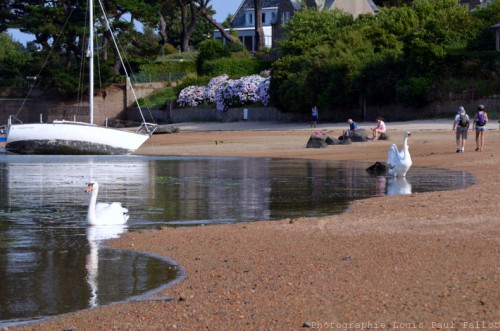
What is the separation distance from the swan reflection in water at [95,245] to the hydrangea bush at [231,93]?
46.1 meters

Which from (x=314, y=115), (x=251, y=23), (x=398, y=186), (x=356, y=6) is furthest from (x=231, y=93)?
(x=251, y=23)

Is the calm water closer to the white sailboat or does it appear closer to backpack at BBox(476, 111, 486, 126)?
the white sailboat

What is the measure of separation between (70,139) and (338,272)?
2767 cm

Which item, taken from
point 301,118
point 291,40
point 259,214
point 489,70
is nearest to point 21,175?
point 259,214

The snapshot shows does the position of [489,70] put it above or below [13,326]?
above

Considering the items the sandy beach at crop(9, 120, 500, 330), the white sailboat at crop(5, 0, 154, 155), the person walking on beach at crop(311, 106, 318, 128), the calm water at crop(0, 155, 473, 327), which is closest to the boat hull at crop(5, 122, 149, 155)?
the white sailboat at crop(5, 0, 154, 155)

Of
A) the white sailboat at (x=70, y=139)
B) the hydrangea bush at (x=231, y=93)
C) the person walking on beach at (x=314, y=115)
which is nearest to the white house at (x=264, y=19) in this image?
the hydrangea bush at (x=231, y=93)

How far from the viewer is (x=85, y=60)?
6775 centimetres

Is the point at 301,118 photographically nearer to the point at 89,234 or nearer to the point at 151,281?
the point at 89,234

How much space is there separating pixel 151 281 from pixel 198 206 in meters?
7.50

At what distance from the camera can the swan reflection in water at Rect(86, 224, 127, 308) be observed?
972 centimetres

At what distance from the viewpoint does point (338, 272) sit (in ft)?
31.9

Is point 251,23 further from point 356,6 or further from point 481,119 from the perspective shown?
point 481,119

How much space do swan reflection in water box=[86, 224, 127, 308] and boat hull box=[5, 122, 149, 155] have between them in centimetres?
2153
